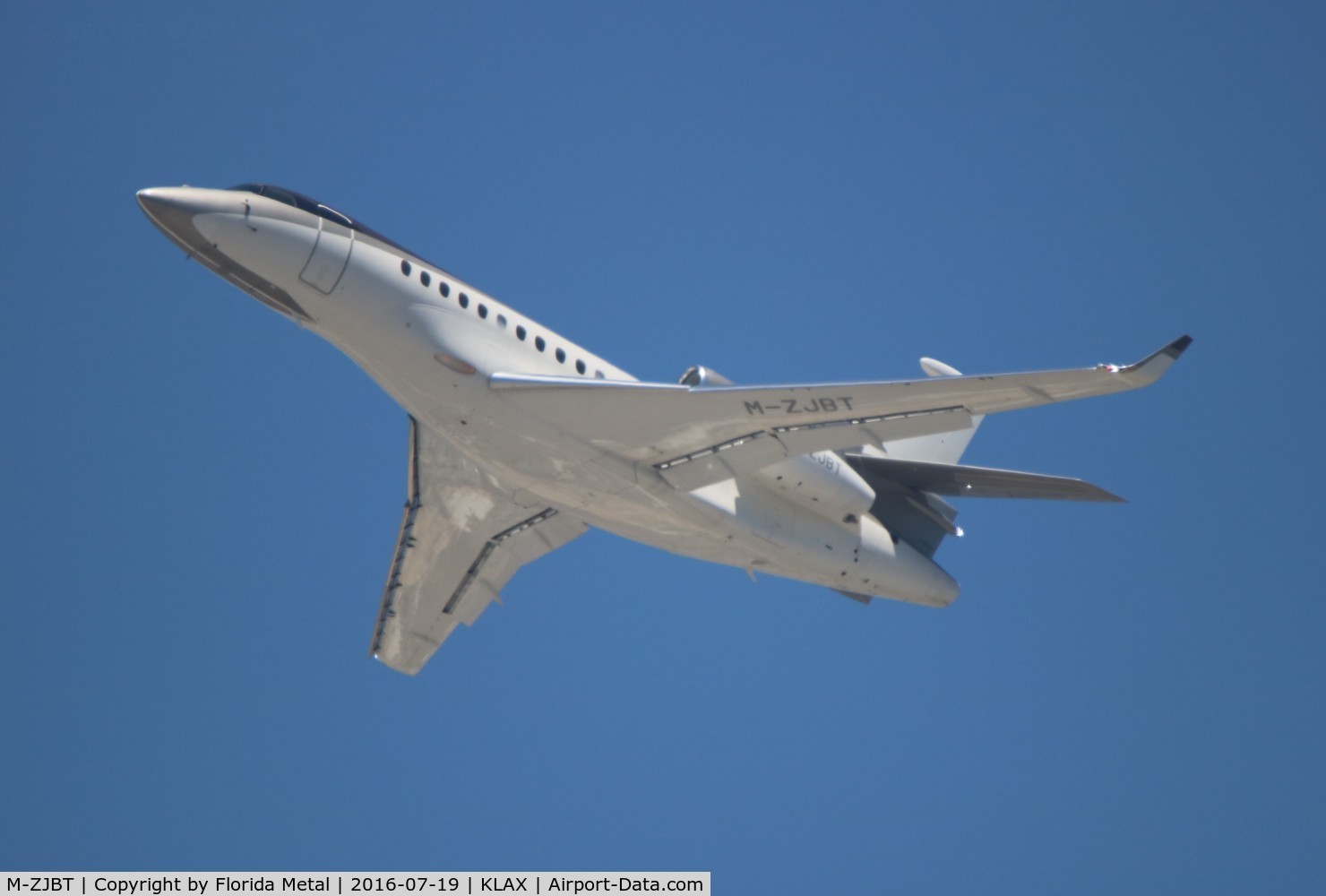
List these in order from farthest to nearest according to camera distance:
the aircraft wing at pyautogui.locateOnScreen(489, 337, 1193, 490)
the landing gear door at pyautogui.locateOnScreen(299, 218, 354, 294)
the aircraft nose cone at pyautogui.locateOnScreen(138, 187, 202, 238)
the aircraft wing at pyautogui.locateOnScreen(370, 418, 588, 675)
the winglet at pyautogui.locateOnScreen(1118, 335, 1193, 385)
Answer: the aircraft wing at pyautogui.locateOnScreen(370, 418, 588, 675) < the landing gear door at pyautogui.locateOnScreen(299, 218, 354, 294) < the aircraft nose cone at pyautogui.locateOnScreen(138, 187, 202, 238) < the aircraft wing at pyautogui.locateOnScreen(489, 337, 1193, 490) < the winglet at pyautogui.locateOnScreen(1118, 335, 1193, 385)

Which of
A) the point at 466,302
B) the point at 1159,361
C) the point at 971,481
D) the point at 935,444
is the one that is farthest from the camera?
the point at 935,444

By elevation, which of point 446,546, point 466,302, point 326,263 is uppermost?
point 326,263

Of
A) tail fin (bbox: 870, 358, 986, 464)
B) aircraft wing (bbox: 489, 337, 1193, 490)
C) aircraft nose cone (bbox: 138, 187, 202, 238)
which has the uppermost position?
tail fin (bbox: 870, 358, 986, 464)

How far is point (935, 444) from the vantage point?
25.3 metres

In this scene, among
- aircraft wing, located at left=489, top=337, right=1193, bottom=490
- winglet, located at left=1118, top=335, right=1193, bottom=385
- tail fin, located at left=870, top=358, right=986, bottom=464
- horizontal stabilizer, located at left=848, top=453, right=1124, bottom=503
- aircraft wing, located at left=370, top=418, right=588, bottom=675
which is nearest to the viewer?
winglet, located at left=1118, top=335, right=1193, bottom=385

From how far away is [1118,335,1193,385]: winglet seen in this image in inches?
601

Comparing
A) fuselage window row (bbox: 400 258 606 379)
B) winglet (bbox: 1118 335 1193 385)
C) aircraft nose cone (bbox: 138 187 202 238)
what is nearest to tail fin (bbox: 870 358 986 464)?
fuselage window row (bbox: 400 258 606 379)

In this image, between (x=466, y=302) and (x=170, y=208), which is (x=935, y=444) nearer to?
(x=466, y=302)

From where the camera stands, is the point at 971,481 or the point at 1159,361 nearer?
the point at 1159,361

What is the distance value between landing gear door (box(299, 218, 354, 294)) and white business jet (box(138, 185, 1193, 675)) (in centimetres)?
2

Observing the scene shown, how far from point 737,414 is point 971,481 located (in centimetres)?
470

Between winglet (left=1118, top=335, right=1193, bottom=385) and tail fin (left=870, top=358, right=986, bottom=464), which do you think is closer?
winglet (left=1118, top=335, right=1193, bottom=385)

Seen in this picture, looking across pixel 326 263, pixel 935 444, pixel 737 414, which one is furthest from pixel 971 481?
pixel 326 263

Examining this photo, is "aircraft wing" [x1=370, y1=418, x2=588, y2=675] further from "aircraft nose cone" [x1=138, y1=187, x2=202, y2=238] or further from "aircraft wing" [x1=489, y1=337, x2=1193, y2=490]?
"aircraft nose cone" [x1=138, y1=187, x2=202, y2=238]
